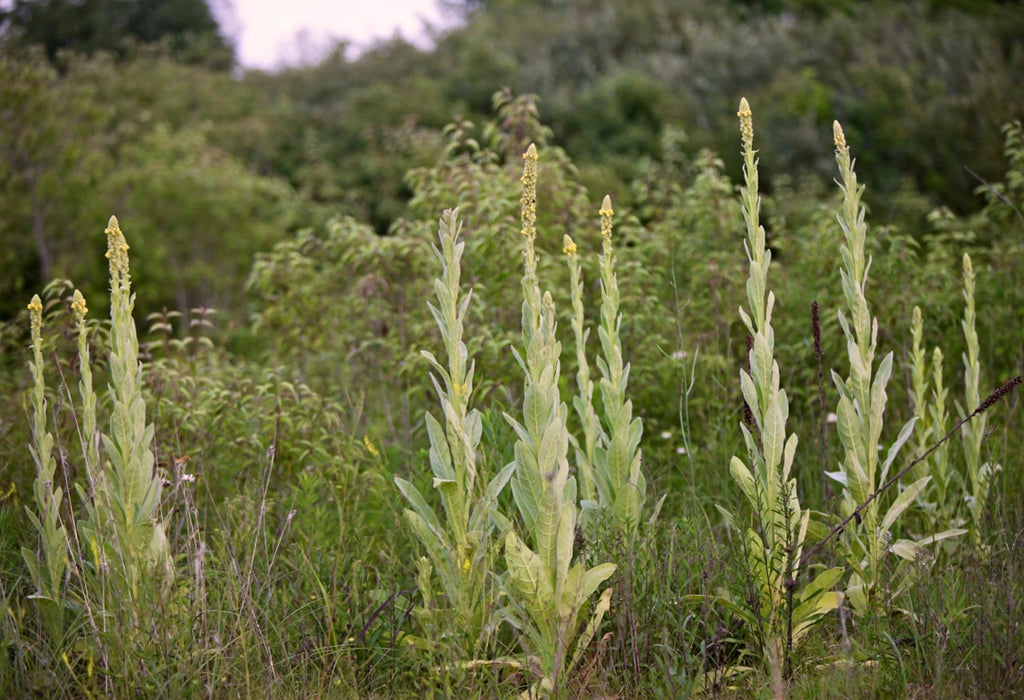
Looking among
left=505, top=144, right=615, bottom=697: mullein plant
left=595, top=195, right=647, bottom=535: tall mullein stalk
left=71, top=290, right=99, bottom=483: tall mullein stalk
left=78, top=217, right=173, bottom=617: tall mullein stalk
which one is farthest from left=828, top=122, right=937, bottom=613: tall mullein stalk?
left=71, top=290, right=99, bottom=483: tall mullein stalk

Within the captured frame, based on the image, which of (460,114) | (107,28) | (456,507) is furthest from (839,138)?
(107,28)

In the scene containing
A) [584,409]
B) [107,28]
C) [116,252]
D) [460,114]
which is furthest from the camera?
[107,28]

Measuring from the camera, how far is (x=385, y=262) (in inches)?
209

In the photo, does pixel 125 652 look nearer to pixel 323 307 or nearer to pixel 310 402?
pixel 310 402

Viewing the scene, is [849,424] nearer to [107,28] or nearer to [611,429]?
[611,429]

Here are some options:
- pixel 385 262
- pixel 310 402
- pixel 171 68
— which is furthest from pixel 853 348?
pixel 171 68

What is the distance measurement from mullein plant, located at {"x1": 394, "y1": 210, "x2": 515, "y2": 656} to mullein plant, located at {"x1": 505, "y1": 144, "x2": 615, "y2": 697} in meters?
0.09

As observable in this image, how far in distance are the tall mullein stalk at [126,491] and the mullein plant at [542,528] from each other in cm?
105

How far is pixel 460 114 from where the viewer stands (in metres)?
11.7

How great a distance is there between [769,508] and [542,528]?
0.73m

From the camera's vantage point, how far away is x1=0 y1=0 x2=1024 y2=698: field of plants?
2.56m

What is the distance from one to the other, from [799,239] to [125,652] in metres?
4.84

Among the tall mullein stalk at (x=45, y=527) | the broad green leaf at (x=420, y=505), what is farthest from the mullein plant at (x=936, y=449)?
the tall mullein stalk at (x=45, y=527)

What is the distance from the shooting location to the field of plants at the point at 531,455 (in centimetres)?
256
